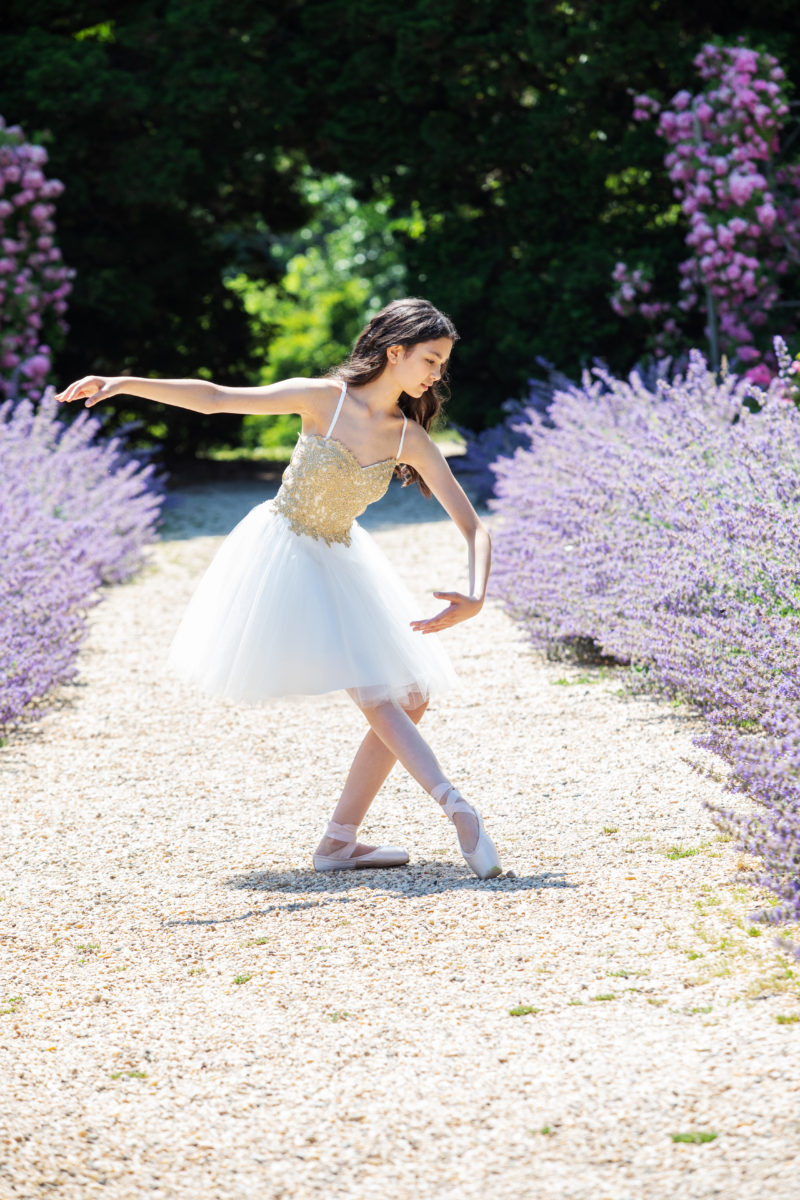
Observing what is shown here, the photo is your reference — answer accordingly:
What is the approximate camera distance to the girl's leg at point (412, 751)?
3.18 m

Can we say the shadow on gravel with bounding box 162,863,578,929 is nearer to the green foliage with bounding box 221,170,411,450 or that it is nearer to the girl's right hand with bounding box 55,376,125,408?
the girl's right hand with bounding box 55,376,125,408

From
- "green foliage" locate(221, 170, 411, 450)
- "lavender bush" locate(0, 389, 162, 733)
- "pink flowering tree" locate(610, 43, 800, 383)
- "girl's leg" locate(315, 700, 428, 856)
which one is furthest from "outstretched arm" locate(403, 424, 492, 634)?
"green foliage" locate(221, 170, 411, 450)

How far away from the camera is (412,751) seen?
3.19 m

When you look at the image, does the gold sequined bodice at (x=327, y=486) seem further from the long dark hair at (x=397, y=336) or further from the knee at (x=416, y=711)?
the knee at (x=416, y=711)

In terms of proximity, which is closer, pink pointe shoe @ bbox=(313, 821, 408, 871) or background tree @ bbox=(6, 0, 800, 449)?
pink pointe shoe @ bbox=(313, 821, 408, 871)

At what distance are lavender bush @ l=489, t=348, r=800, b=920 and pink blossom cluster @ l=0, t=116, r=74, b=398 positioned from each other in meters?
5.71

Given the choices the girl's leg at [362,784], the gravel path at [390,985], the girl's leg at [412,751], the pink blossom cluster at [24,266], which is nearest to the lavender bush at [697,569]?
the gravel path at [390,985]

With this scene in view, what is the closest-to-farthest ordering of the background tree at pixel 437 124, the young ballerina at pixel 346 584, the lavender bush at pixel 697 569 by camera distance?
the lavender bush at pixel 697 569 → the young ballerina at pixel 346 584 → the background tree at pixel 437 124

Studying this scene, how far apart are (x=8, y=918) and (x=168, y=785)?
115 cm

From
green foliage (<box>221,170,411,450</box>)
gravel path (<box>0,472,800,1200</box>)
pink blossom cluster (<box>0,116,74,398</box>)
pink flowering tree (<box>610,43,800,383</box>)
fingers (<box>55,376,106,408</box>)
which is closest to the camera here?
gravel path (<box>0,472,800,1200</box>)

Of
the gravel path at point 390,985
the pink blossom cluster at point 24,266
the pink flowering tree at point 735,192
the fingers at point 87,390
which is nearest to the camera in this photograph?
the gravel path at point 390,985

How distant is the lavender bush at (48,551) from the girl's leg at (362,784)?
1698 millimetres

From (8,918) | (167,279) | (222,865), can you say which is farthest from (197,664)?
(167,279)

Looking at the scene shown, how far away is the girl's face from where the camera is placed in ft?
10.9
